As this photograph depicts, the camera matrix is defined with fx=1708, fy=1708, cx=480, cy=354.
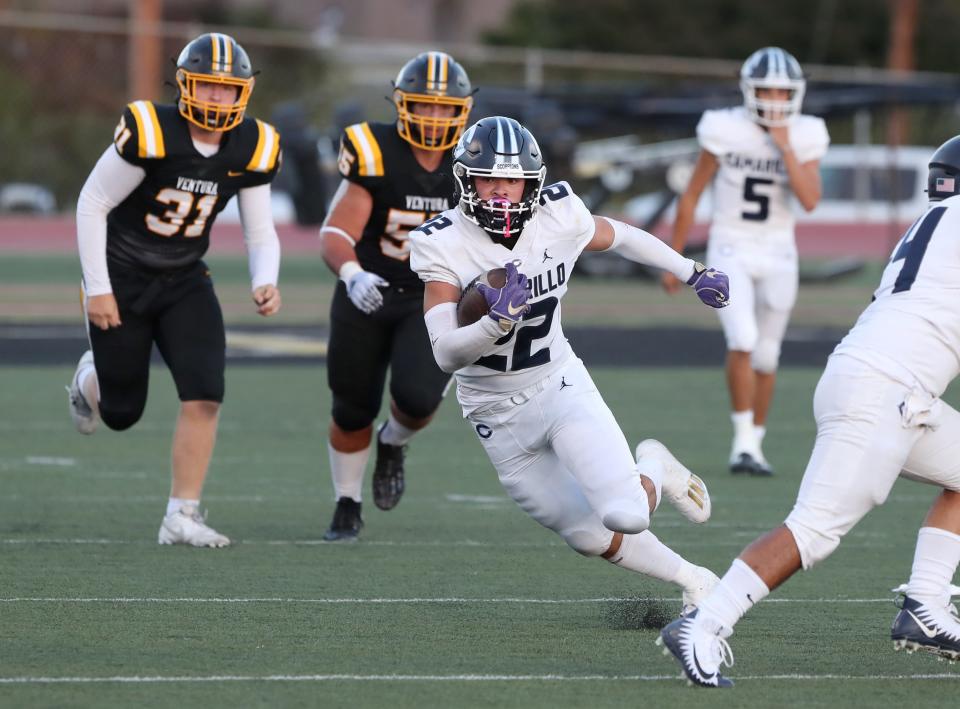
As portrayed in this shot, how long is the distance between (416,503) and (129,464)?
1.74m

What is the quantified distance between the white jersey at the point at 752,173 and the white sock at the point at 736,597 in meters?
4.57

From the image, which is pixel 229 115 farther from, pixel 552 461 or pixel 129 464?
pixel 129 464

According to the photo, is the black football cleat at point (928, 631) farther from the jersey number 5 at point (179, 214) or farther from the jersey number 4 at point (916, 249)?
the jersey number 5 at point (179, 214)

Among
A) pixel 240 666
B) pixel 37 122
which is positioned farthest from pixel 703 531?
pixel 37 122

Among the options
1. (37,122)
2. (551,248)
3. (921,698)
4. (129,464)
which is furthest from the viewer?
(37,122)

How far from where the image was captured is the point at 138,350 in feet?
21.6

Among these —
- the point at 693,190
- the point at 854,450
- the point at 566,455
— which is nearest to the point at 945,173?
the point at 854,450

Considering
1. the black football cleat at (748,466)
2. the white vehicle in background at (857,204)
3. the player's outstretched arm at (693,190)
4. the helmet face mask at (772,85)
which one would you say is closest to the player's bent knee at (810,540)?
the black football cleat at (748,466)

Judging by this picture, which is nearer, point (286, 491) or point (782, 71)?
point (286, 491)

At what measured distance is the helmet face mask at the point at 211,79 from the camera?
6.37 metres

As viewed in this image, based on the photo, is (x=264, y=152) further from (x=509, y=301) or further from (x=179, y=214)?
(x=509, y=301)

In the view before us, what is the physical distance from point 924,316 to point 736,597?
3.04ft

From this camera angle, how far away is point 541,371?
5215mm

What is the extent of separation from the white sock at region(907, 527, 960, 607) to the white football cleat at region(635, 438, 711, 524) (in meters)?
0.74
